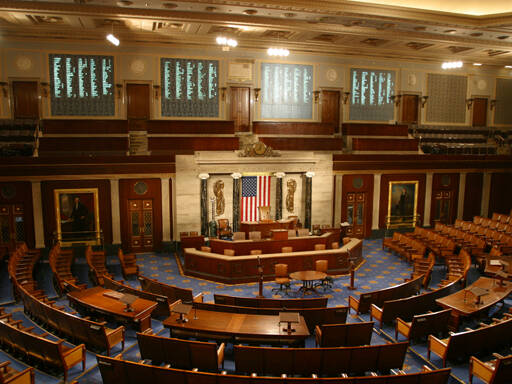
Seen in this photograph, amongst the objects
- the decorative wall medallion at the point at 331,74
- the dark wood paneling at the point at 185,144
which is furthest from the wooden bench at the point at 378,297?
the decorative wall medallion at the point at 331,74

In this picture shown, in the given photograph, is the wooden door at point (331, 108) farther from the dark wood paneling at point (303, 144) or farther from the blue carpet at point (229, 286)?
the blue carpet at point (229, 286)

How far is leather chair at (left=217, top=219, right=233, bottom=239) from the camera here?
15320 millimetres

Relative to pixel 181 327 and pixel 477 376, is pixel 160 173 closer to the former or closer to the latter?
pixel 181 327

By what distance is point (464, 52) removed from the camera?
20.0 meters

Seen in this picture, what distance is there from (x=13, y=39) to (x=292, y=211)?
42.5ft

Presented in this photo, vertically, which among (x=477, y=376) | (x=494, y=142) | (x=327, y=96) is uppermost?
(x=327, y=96)

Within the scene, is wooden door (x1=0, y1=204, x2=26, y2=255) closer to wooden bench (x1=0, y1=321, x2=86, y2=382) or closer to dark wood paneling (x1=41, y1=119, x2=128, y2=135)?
dark wood paneling (x1=41, y1=119, x2=128, y2=135)

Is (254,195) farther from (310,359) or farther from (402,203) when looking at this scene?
(310,359)

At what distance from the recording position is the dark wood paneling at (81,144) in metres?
15.1

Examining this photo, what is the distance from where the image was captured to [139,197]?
593 inches

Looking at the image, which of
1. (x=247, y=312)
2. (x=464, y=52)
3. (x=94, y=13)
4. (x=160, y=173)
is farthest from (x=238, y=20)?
(x=464, y=52)

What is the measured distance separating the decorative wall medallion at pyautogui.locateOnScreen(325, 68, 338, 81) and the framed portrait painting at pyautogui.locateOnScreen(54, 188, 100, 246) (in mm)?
11666

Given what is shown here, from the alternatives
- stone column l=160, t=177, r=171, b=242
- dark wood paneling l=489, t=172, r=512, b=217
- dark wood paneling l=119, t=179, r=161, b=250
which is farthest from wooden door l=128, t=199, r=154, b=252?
dark wood paneling l=489, t=172, r=512, b=217

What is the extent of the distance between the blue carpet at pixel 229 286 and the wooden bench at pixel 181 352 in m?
0.67
